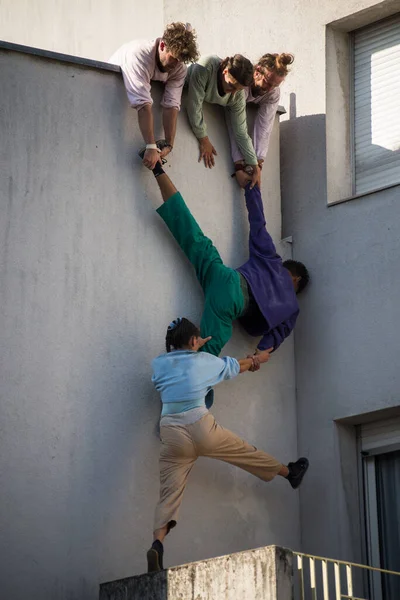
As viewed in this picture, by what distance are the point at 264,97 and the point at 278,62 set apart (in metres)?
0.40

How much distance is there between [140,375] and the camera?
880 cm

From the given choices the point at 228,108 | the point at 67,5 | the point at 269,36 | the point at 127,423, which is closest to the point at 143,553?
the point at 127,423

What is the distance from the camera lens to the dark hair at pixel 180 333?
8.52 m

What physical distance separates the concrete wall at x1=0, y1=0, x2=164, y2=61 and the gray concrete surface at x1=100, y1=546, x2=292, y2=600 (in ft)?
19.7

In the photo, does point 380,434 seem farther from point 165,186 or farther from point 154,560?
point 165,186

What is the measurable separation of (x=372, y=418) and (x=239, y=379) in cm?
97

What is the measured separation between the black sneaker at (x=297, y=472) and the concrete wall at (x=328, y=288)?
265mm

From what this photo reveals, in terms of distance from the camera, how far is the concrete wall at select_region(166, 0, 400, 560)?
9070mm

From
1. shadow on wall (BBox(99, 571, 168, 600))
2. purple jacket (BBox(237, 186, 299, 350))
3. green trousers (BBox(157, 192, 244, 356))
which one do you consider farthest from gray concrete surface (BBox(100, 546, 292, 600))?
purple jacket (BBox(237, 186, 299, 350))

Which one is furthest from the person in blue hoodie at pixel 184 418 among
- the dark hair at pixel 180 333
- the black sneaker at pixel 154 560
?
the black sneaker at pixel 154 560

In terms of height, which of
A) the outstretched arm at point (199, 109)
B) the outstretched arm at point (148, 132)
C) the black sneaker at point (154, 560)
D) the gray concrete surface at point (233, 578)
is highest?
the outstretched arm at point (199, 109)

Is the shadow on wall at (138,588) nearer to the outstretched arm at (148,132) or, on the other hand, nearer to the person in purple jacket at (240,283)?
the person in purple jacket at (240,283)

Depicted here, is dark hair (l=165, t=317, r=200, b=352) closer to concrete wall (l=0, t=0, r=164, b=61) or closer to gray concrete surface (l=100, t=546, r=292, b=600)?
gray concrete surface (l=100, t=546, r=292, b=600)

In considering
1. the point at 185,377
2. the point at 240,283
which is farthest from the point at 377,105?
the point at 185,377
